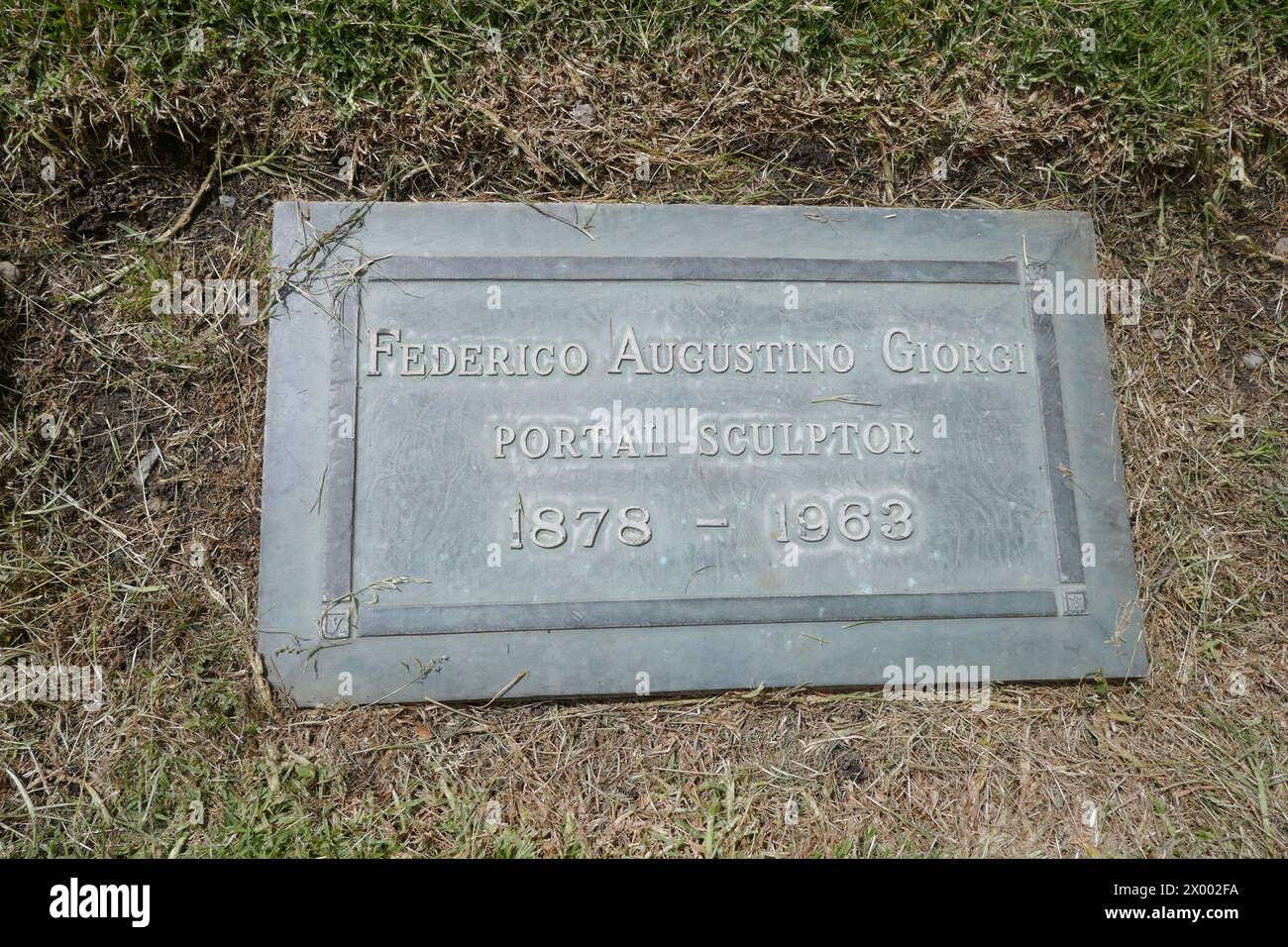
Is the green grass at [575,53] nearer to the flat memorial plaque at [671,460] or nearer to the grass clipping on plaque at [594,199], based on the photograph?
the grass clipping on plaque at [594,199]

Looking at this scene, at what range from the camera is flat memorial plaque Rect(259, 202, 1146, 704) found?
2.07 meters

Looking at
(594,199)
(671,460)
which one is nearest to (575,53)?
A: (594,199)

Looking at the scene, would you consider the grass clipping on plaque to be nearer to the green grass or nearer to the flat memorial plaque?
the green grass

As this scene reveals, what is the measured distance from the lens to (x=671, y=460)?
2.15m

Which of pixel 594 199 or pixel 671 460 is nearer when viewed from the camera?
pixel 671 460

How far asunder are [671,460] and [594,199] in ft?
2.90

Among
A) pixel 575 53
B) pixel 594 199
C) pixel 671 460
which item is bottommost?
pixel 671 460

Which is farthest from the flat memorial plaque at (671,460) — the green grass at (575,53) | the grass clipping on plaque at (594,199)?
the green grass at (575,53)

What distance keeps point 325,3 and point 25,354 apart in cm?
139

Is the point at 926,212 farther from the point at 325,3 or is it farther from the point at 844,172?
the point at 325,3

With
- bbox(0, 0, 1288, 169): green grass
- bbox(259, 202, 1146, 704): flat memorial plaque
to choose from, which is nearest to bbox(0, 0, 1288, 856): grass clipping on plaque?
bbox(0, 0, 1288, 169): green grass

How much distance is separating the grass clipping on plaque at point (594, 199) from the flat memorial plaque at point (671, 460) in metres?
0.18

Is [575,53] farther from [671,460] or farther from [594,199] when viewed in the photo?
[671,460]
